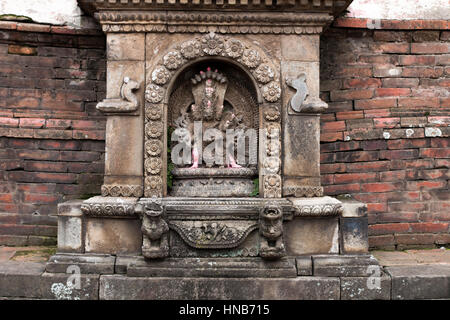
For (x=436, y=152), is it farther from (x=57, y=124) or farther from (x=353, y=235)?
(x=57, y=124)

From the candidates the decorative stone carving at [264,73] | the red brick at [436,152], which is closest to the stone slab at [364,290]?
the red brick at [436,152]

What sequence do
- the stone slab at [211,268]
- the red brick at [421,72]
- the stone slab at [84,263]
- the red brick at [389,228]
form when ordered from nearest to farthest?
1. the stone slab at [211,268]
2. the stone slab at [84,263]
3. the red brick at [389,228]
4. the red brick at [421,72]

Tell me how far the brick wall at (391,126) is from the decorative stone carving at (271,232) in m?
1.74

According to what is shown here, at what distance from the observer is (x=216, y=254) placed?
15.0 ft

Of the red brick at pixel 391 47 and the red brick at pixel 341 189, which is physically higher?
the red brick at pixel 391 47

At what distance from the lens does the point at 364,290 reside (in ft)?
14.7

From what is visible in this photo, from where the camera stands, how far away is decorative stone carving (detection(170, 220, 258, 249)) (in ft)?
14.8

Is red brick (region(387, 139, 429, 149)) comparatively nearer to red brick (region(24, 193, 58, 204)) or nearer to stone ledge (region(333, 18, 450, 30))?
stone ledge (region(333, 18, 450, 30))

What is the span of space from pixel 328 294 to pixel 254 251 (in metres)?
0.85

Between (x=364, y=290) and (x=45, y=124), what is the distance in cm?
443

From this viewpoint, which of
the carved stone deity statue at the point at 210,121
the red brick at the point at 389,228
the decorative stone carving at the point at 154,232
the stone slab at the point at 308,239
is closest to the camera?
the decorative stone carving at the point at 154,232

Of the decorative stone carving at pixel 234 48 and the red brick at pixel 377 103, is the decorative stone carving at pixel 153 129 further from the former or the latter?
the red brick at pixel 377 103

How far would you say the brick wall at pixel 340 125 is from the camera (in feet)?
19.2

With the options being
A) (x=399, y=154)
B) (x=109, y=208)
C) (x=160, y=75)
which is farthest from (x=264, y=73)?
(x=399, y=154)
